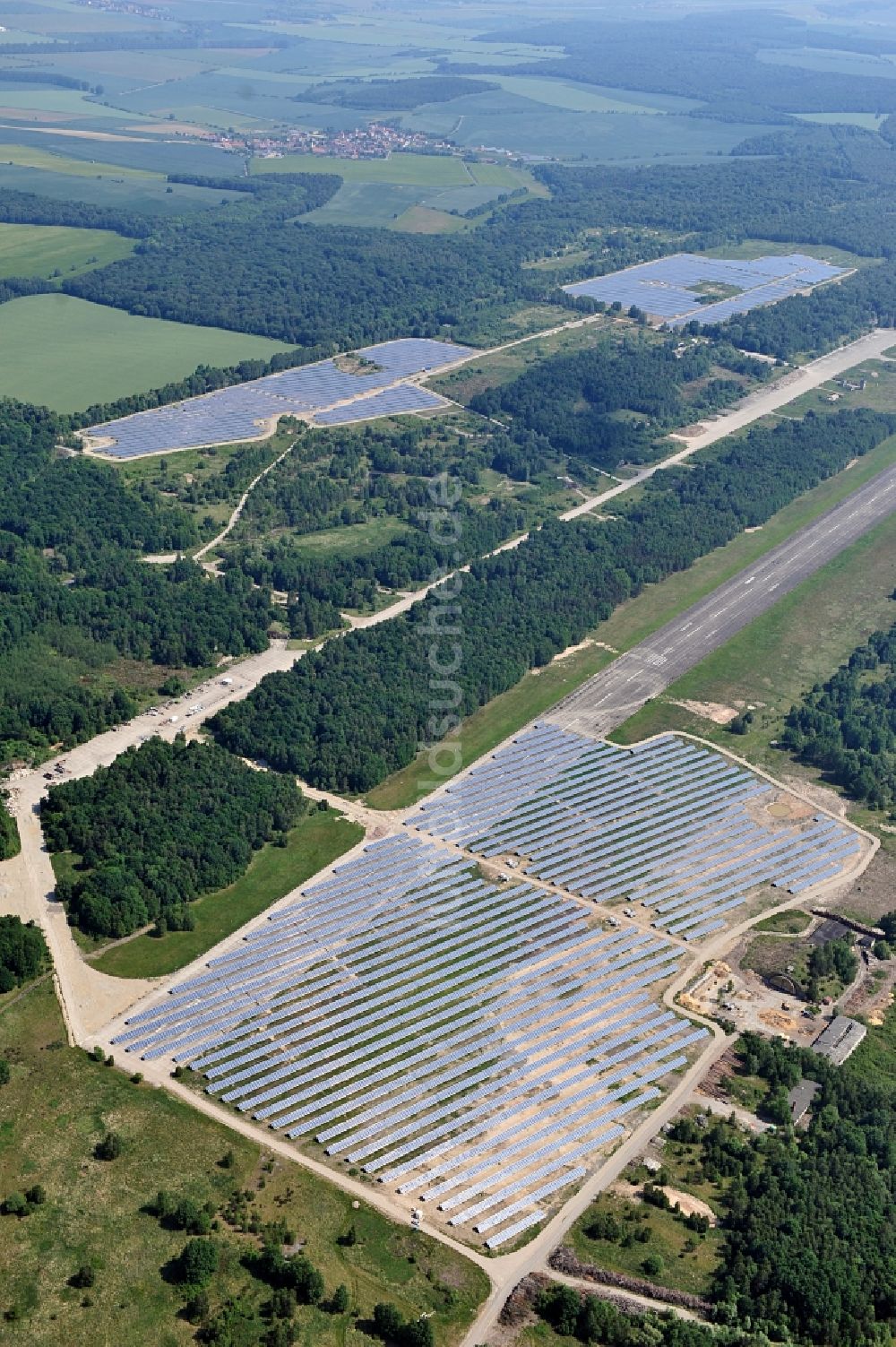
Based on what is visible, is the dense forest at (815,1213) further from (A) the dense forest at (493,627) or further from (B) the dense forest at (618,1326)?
(A) the dense forest at (493,627)

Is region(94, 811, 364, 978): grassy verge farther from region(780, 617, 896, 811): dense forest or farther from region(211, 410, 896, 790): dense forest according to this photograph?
region(780, 617, 896, 811): dense forest

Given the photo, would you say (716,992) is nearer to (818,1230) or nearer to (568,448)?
(818,1230)

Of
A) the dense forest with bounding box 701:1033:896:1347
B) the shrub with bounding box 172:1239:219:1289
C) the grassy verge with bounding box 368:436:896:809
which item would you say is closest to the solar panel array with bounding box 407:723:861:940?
the grassy verge with bounding box 368:436:896:809

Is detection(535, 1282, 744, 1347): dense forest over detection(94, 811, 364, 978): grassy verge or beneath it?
beneath

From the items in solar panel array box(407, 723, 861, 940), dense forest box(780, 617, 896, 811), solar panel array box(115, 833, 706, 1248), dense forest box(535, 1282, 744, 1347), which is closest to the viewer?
dense forest box(535, 1282, 744, 1347)

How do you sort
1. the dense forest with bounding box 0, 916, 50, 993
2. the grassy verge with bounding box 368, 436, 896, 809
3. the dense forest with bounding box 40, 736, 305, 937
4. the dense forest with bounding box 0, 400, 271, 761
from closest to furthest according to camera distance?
the dense forest with bounding box 0, 916, 50, 993, the dense forest with bounding box 40, 736, 305, 937, the dense forest with bounding box 0, 400, 271, 761, the grassy verge with bounding box 368, 436, 896, 809

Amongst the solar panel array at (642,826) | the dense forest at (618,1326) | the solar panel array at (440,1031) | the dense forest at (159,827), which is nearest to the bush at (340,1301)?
the solar panel array at (440,1031)

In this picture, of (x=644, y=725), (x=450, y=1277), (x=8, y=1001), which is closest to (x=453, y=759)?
(x=644, y=725)
